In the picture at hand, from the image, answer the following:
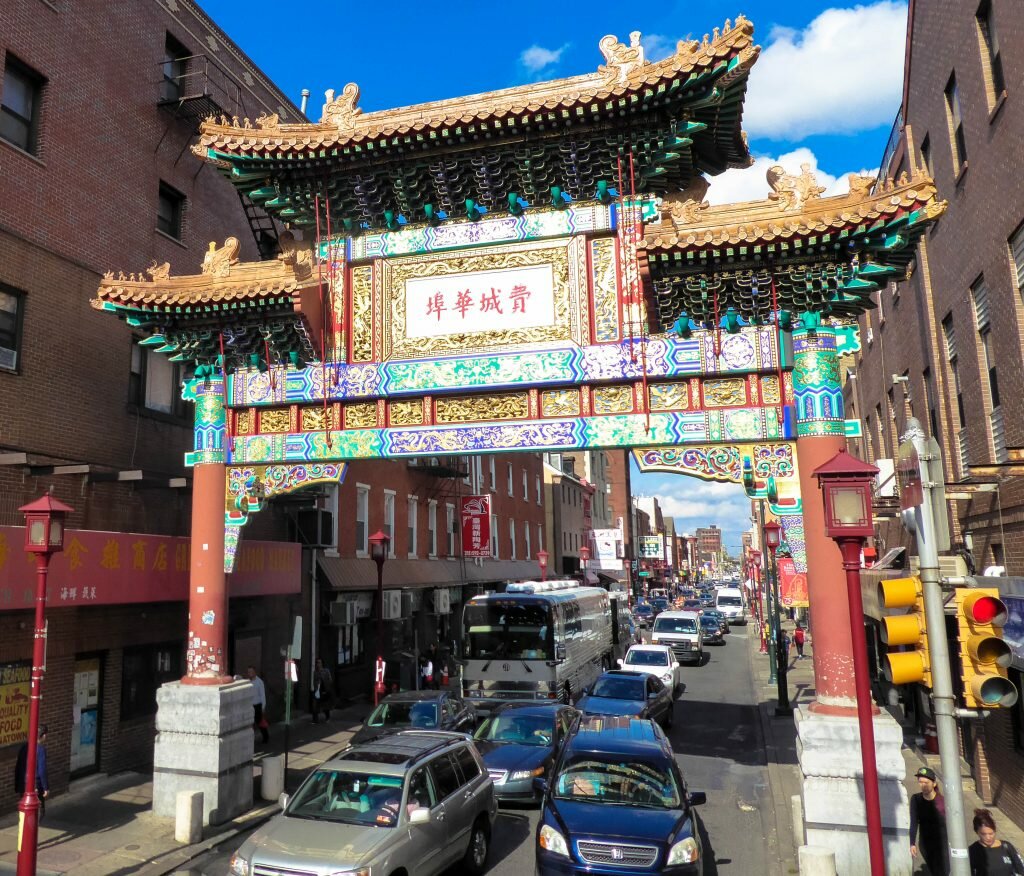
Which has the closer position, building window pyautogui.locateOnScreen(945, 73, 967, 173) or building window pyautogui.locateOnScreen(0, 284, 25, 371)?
building window pyautogui.locateOnScreen(945, 73, 967, 173)

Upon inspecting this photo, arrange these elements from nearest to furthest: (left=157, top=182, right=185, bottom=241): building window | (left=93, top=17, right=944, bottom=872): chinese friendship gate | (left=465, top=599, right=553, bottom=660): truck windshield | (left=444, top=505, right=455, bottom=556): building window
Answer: (left=93, top=17, right=944, bottom=872): chinese friendship gate
(left=157, top=182, right=185, bottom=241): building window
(left=465, top=599, right=553, bottom=660): truck windshield
(left=444, top=505, right=455, bottom=556): building window

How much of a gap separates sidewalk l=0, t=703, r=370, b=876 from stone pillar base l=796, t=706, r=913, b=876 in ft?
27.8

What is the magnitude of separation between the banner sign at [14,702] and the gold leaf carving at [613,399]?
35.0 feet

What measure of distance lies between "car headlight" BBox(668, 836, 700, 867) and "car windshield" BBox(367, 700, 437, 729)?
25.5 ft

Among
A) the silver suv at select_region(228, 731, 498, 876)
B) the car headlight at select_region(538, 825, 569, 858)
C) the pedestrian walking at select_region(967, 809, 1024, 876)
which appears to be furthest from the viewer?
the car headlight at select_region(538, 825, 569, 858)

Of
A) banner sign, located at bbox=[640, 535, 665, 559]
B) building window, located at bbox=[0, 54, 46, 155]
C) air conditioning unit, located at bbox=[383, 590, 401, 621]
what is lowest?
air conditioning unit, located at bbox=[383, 590, 401, 621]

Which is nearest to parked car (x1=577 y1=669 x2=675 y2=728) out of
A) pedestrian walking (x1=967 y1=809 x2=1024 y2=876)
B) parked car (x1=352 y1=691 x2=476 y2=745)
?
parked car (x1=352 y1=691 x2=476 y2=745)

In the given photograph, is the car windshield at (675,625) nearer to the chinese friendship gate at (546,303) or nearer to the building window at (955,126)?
the building window at (955,126)

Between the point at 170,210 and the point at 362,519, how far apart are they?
12.0 meters

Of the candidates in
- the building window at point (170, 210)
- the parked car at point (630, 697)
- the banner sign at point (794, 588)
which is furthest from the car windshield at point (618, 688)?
Answer: the building window at point (170, 210)

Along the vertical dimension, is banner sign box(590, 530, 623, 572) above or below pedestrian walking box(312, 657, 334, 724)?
above

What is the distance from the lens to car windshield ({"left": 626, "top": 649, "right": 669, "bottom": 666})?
25109 millimetres

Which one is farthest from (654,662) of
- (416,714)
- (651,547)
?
(651,547)

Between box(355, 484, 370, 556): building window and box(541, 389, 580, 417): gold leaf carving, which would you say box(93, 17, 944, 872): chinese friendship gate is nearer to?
box(541, 389, 580, 417): gold leaf carving
